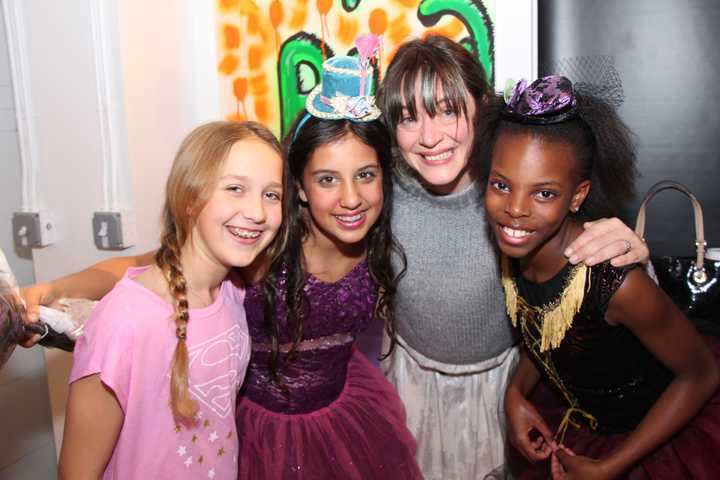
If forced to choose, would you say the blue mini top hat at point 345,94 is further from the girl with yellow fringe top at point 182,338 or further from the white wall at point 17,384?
the white wall at point 17,384

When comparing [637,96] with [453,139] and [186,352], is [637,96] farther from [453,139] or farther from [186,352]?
[186,352]

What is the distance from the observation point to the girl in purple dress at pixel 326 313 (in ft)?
4.83

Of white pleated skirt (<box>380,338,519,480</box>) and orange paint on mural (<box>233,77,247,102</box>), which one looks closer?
white pleated skirt (<box>380,338,519,480</box>)

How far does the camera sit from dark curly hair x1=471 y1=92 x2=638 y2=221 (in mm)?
1244

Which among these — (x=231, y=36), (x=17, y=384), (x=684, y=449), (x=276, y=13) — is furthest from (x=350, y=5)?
(x=17, y=384)

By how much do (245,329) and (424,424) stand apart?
0.70 metres

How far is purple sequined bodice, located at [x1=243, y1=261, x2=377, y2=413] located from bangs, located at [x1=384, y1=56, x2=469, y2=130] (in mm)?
466

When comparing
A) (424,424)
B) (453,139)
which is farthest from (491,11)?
(424,424)

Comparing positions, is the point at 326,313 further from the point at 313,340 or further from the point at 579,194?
the point at 579,194

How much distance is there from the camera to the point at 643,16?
1882 millimetres

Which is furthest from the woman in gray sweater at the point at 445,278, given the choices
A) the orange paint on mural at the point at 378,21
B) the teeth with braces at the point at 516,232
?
the orange paint on mural at the point at 378,21

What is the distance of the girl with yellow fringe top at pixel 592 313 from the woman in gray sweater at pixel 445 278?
0.19 m

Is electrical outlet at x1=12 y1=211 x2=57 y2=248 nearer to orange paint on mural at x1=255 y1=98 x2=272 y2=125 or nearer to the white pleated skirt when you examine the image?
orange paint on mural at x1=255 y1=98 x2=272 y2=125

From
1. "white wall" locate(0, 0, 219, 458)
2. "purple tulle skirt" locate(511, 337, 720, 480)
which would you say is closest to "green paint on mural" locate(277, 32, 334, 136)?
"white wall" locate(0, 0, 219, 458)
